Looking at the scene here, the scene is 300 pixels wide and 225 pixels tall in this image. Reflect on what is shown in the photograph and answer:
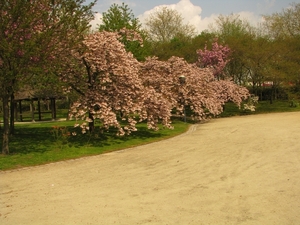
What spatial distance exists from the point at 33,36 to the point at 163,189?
26.0 ft

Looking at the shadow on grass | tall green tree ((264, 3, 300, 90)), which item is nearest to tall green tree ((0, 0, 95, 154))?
the shadow on grass

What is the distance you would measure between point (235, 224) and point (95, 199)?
3008 mm

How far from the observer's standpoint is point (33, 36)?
11.5m

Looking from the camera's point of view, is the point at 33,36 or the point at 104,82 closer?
the point at 33,36

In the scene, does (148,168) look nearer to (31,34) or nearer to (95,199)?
(95,199)

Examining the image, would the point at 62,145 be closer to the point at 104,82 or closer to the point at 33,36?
the point at 104,82

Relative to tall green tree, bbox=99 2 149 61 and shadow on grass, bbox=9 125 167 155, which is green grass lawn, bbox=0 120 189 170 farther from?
tall green tree, bbox=99 2 149 61

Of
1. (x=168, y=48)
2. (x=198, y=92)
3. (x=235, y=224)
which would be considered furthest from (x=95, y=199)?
(x=168, y=48)

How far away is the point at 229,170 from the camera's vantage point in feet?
28.0

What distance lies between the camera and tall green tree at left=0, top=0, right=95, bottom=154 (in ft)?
36.8

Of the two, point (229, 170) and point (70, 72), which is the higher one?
point (70, 72)

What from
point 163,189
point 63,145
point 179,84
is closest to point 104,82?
point 63,145

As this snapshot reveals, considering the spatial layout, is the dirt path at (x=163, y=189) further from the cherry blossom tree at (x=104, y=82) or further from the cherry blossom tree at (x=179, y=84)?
the cherry blossom tree at (x=179, y=84)

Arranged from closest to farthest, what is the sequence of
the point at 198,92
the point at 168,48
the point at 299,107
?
the point at 198,92 → the point at 299,107 → the point at 168,48
